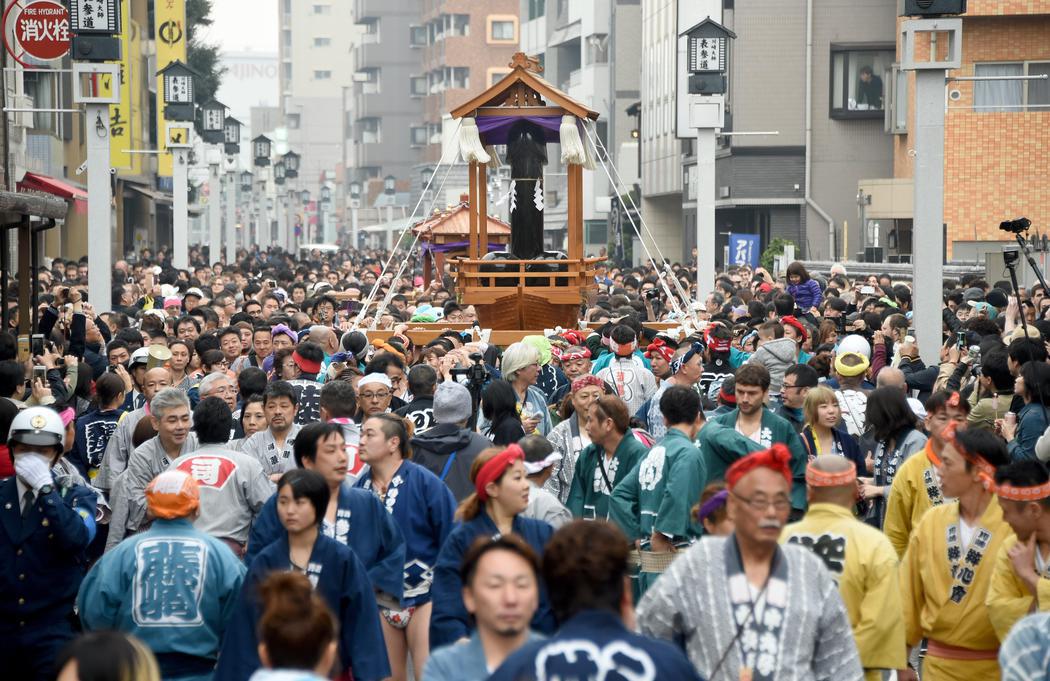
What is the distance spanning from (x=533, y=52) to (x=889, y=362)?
2590 inches

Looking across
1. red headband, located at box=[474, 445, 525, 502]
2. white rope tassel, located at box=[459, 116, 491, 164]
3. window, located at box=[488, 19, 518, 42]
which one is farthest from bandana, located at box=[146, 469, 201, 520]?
window, located at box=[488, 19, 518, 42]

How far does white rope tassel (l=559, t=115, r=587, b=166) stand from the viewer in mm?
22578

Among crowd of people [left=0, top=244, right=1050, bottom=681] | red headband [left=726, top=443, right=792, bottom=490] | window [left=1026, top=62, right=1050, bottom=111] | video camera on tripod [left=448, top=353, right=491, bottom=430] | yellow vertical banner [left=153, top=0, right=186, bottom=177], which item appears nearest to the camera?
crowd of people [left=0, top=244, right=1050, bottom=681]

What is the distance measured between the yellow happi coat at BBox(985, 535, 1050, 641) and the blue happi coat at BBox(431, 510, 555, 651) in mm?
1648

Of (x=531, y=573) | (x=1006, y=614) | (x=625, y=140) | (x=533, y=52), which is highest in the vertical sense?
(x=533, y=52)

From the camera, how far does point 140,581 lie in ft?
20.0

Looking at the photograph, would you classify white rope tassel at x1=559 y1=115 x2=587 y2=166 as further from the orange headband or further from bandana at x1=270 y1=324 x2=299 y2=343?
the orange headband

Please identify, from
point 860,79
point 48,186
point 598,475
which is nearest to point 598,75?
point 860,79

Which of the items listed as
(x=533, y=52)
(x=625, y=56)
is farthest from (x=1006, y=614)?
(x=533, y=52)

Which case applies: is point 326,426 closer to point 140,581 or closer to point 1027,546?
point 140,581

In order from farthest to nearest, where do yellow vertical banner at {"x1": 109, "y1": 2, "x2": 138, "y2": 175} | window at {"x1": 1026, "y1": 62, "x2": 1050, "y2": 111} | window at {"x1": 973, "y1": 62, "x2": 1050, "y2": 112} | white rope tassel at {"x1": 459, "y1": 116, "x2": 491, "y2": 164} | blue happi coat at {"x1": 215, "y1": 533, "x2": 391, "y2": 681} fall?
yellow vertical banner at {"x1": 109, "y1": 2, "x2": 138, "y2": 175} < window at {"x1": 1026, "y1": 62, "x2": 1050, "y2": 111} < window at {"x1": 973, "y1": 62, "x2": 1050, "y2": 112} < white rope tassel at {"x1": 459, "y1": 116, "x2": 491, "y2": 164} < blue happi coat at {"x1": 215, "y1": 533, "x2": 391, "y2": 681}

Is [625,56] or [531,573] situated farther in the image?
[625,56]

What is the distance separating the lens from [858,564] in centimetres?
573

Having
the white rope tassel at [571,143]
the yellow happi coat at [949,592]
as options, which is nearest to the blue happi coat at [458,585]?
the yellow happi coat at [949,592]
